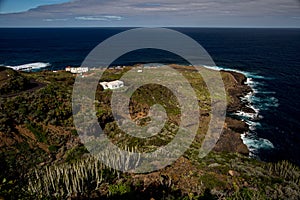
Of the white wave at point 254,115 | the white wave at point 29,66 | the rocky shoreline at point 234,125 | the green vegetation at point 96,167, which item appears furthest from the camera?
the white wave at point 29,66

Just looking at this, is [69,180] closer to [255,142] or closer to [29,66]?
[255,142]

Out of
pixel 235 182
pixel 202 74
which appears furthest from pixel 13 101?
pixel 202 74

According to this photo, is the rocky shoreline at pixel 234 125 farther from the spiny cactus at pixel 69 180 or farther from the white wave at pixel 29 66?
the white wave at pixel 29 66

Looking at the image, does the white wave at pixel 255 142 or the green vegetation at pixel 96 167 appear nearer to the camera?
the green vegetation at pixel 96 167

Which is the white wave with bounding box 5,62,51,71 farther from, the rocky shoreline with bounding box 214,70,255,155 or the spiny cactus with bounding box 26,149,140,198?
the spiny cactus with bounding box 26,149,140,198

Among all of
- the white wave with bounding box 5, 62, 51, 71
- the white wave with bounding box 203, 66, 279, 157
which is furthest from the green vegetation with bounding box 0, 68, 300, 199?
the white wave with bounding box 5, 62, 51, 71

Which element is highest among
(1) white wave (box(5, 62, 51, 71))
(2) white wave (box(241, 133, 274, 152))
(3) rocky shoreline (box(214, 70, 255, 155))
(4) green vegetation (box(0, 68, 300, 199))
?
(4) green vegetation (box(0, 68, 300, 199))

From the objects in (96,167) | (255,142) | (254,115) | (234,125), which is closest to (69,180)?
(96,167)

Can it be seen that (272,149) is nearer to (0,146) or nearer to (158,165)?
(158,165)

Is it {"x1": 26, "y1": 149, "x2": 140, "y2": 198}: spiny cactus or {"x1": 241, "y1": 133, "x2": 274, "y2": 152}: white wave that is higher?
{"x1": 26, "y1": 149, "x2": 140, "y2": 198}: spiny cactus

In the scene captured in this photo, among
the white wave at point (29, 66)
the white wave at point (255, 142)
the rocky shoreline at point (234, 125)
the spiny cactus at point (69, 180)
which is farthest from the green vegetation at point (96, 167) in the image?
the white wave at point (29, 66)

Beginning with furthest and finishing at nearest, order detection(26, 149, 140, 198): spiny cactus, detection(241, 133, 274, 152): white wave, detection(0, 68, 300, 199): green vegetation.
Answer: detection(241, 133, 274, 152): white wave, detection(0, 68, 300, 199): green vegetation, detection(26, 149, 140, 198): spiny cactus
